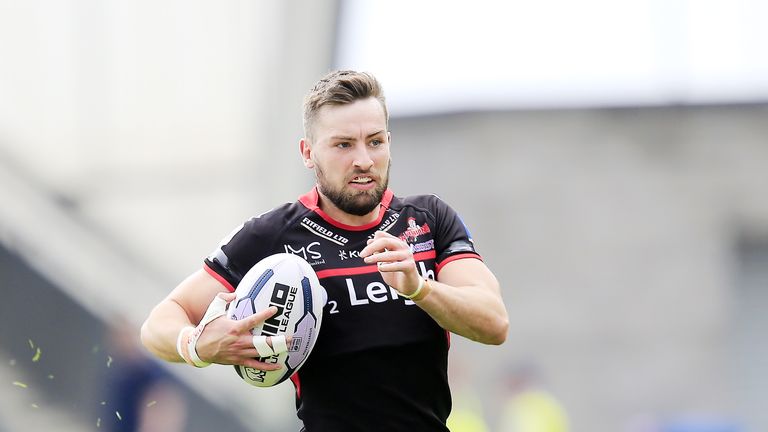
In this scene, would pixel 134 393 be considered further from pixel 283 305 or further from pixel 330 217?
pixel 283 305

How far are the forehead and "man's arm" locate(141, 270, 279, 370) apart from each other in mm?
705

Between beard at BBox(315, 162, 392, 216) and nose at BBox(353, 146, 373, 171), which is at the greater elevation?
nose at BBox(353, 146, 373, 171)

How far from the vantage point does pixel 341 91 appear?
14.4 feet

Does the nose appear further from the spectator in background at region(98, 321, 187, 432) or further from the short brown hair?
the spectator in background at region(98, 321, 187, 432)

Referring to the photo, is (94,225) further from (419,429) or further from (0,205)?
(419,429)

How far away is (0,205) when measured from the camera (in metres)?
13.7

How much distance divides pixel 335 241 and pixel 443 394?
2.31 feet

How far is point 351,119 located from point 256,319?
83 cm

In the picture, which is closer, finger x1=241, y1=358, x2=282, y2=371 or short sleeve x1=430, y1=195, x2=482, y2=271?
finger x1=241, y1=358, x2=282, y2=371

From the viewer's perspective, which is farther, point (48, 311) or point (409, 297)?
point (48, 311)

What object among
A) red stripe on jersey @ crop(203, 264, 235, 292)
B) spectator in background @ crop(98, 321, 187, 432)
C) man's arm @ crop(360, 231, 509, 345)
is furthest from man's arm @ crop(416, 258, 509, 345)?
spectator in background @ crop(98, 321, 187, 432)

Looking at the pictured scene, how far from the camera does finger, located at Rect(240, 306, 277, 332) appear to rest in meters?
4.06

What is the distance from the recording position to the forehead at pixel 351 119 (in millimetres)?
4344

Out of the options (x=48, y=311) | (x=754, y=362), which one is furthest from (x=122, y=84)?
(x=754, y=362)
